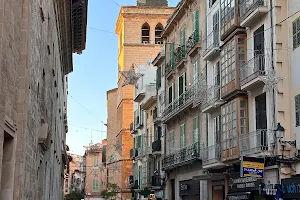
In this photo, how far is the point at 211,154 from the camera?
2623 cm

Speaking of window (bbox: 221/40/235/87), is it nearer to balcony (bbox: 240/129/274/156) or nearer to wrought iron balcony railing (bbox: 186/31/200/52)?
balcony (bbox: 240/129/274/156)

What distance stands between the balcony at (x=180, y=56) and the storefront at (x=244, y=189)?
454 inches

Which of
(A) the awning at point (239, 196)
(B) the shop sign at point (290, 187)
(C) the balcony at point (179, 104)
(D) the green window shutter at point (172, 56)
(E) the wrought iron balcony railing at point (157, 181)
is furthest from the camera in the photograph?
(E) the wrought iron balcony railing at point (157, 181)

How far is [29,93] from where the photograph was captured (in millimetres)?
11523

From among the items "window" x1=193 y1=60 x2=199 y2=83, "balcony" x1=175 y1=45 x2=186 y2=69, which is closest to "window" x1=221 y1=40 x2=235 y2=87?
"window" x1=193 y1=60 x2=199 y2=83

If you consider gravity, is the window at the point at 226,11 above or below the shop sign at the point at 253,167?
above

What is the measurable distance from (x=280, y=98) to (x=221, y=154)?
5542 millimetres

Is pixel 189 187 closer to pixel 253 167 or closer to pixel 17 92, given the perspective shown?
pixel 253 167

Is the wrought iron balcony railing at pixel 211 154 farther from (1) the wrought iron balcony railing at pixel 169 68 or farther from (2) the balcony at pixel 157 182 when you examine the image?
(2) the balcony at pixel 157 182

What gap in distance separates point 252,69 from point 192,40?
1020 centimetres

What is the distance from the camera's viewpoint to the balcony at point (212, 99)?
25.4 metres

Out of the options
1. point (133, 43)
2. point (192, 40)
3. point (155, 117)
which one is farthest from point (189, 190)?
point (133, 43)

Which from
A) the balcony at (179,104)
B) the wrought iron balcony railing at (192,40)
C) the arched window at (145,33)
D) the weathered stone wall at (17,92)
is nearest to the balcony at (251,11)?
the wrought iron balcony railing at (192,40)

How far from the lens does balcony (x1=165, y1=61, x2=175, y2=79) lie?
3558cm
